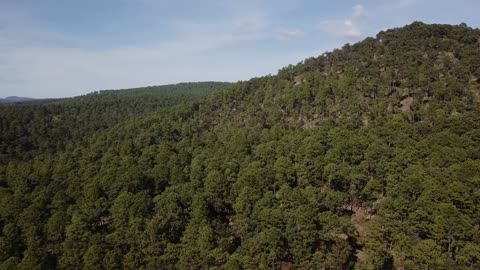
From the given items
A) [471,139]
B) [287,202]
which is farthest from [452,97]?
[287,202]

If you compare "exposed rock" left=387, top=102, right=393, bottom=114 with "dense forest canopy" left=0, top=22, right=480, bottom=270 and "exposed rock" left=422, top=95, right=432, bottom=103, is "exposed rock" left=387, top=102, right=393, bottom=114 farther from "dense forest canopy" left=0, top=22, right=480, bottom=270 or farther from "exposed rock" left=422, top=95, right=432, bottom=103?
"exposed rock" left=422, top=95, right=432, bottom=103

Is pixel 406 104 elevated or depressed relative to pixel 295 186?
elevated

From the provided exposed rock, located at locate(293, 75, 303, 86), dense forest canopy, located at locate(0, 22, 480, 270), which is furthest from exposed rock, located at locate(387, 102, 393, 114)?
exposed rock, located at locate(293, 75, 303, 86)

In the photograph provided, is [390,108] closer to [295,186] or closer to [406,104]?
[406,104]

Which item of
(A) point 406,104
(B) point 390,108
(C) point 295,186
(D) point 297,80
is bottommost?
(C) point 295,186

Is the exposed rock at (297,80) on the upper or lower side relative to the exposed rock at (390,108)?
upper

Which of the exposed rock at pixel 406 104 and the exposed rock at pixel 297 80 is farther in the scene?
the exposed rock at pixel 297 80

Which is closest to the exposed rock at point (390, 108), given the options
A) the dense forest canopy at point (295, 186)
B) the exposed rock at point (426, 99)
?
the dense forest canopy at point (295, 186)

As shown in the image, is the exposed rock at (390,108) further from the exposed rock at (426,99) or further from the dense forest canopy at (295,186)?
the exposed rock at (426,99)

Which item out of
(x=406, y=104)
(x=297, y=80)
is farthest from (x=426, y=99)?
(x=297, y=80)

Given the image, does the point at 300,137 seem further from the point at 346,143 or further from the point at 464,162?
the point at 464,162
